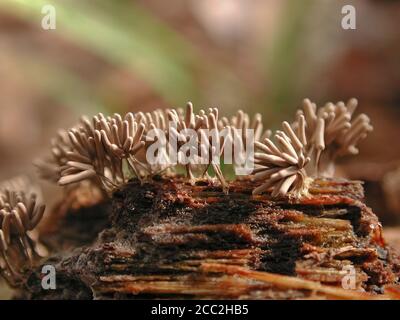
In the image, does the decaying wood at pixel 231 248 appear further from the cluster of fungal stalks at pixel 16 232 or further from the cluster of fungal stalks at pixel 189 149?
the cluster of fungal stalks at pixel 16 232

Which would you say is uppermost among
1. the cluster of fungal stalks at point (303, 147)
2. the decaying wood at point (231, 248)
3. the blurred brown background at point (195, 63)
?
the blurred brown background at point (195, 63)

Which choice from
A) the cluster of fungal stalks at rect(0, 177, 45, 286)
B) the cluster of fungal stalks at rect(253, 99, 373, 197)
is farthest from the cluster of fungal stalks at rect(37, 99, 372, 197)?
the cluster of fungal stalks at rect(0, 177, 45, 286)

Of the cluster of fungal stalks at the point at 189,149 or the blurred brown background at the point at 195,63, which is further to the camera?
the blurred brown background at the point at 195,63

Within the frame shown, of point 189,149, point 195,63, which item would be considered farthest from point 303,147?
point 195,63

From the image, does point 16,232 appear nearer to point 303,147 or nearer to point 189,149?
point 189,149

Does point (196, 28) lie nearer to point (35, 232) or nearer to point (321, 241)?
point (35, 232)

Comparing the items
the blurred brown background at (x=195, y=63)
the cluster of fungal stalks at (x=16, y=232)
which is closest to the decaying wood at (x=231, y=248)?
the cluster of fungal stalks at (x=16, y=232)

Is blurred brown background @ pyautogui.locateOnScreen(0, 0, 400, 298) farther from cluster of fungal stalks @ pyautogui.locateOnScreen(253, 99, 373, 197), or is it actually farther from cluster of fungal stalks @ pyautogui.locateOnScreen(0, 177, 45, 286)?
cluster of fungal stalks @ pyautogui.locateOnScreen(253, 99, 373, 197)
